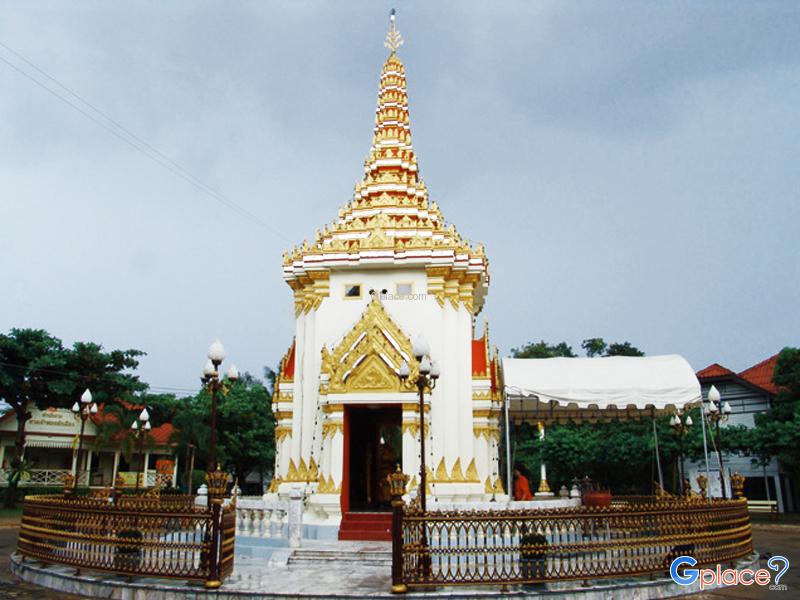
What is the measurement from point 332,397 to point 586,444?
2181 centimetres

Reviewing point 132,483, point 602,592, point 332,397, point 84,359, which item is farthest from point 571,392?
point 132,483

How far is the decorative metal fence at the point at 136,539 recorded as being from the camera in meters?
10.3

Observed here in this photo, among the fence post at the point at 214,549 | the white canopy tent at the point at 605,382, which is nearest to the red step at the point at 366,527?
the white canopy tent at the point at 605,382

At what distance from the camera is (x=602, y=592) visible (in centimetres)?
972

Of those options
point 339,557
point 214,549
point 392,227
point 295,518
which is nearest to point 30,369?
point 392,227

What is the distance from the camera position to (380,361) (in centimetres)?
1862

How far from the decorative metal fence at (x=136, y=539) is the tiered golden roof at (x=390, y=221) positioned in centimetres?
1013

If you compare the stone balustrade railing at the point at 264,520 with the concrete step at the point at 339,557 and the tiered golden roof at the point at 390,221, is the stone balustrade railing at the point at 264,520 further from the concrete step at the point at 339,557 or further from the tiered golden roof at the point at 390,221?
the tiered golden roof at the point at 390,221

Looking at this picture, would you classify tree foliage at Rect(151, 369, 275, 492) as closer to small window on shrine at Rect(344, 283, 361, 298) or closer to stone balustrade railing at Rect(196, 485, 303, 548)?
small window on shrine at Rect(344, 283, 361, 298)

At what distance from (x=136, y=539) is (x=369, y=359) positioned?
8.85 metres

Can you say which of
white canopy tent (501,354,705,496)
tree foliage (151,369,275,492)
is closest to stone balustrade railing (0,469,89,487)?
tree foliage (151,369,275,492)

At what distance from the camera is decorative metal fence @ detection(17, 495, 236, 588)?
10273 mm

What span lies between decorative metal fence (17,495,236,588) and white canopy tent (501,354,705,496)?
8747mm

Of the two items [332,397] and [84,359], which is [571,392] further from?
[84,359]
